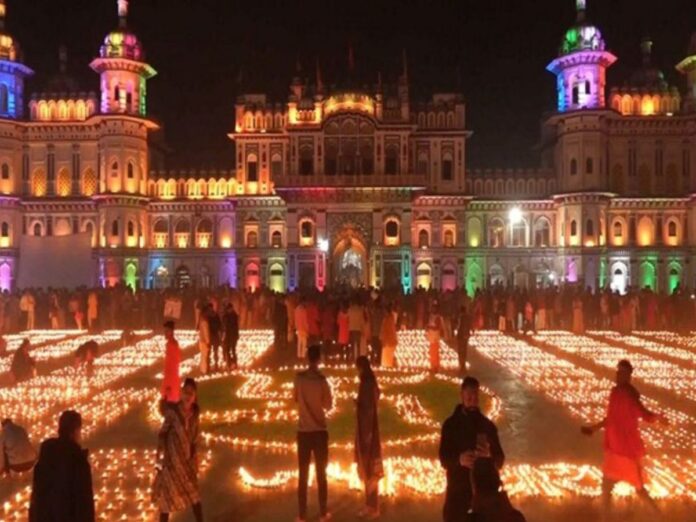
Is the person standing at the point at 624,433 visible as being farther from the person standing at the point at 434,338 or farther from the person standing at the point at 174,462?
the person standing at the point at 434,338

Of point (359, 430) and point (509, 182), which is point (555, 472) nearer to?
point (359, 430)

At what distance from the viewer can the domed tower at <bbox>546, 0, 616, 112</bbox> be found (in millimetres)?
54875

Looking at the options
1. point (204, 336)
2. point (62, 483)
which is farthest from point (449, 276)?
point (62, 483)

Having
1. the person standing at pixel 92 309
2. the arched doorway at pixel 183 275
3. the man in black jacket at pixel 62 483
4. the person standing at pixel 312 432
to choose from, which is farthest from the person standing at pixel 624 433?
the arched doorway at pixel 183 275

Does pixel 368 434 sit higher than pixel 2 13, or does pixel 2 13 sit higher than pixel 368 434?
pixel 2 13

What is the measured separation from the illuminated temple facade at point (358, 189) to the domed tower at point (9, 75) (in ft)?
0.40

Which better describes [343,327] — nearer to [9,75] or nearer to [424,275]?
[424,275]

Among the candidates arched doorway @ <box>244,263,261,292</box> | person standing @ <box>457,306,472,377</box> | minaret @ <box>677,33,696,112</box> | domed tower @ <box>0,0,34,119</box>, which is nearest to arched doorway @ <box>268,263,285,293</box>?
arched doorway @ <box>244,263,261,292</box>

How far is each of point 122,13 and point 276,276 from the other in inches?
784

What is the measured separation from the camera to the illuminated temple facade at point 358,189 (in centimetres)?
5441

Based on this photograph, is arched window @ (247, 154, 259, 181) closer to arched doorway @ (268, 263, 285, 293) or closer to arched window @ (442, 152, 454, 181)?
arched doorway @ (268, 263, 285, 293)

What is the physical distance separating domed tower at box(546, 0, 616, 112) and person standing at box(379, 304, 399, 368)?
37.9 metres

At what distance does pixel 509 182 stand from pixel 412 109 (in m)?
8.20

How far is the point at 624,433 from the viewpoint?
9.64 meters
